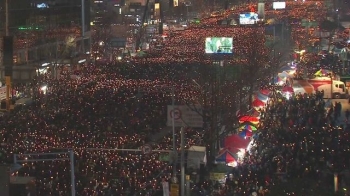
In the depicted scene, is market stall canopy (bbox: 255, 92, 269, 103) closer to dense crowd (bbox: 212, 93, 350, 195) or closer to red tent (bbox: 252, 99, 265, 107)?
red tent (bbox: 252, 99, 265, 107)

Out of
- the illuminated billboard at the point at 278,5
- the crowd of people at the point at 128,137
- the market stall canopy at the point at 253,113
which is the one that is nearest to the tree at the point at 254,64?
the market stall canopy at the point at 253,113

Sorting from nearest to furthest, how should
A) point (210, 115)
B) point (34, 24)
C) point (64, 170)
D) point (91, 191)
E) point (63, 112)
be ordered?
point (91, 191)
point (64, 170)
point (210, 115)
point (63, 112)
point (34, 24)

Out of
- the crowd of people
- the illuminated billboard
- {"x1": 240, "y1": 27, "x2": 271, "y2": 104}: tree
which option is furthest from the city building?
the illuminated billboard

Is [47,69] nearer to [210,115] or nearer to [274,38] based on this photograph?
[274,38]

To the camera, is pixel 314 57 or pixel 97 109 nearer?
pixel 97 109

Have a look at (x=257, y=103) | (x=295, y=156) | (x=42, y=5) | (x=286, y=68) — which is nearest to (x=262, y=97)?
(x=257, y=103)

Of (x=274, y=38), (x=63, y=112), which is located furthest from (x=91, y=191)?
(x=274, y=38)
